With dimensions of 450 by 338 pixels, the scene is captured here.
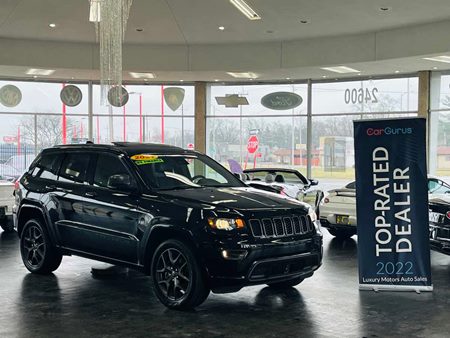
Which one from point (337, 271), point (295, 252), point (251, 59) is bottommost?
point (337, 271)

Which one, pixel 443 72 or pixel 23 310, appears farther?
pixel 443 72

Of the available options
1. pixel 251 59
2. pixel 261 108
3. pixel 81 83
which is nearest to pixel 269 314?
pixel 251 59

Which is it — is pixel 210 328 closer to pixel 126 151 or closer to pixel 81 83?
pixel 126 151

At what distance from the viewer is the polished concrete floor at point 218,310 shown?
5270mm

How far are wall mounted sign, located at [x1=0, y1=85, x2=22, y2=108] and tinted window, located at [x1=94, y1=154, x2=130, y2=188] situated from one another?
1630cm

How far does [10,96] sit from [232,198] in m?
18.0

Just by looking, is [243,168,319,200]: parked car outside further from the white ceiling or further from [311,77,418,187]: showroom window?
[311,77,418,187]: showroom window

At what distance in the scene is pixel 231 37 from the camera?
18234 mm

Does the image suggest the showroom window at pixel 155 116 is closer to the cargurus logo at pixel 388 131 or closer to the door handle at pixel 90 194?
the door handle at pixel 90 194

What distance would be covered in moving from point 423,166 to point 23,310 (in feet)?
15.2

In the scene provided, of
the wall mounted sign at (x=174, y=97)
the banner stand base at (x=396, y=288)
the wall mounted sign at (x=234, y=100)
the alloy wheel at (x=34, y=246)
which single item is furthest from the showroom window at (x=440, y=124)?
the alloy wheel at (x=34, y=246)

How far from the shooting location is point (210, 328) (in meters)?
5.36

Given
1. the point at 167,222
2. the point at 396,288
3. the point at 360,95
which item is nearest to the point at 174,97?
the point at 360,95

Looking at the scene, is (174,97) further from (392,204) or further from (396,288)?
(396,288)
